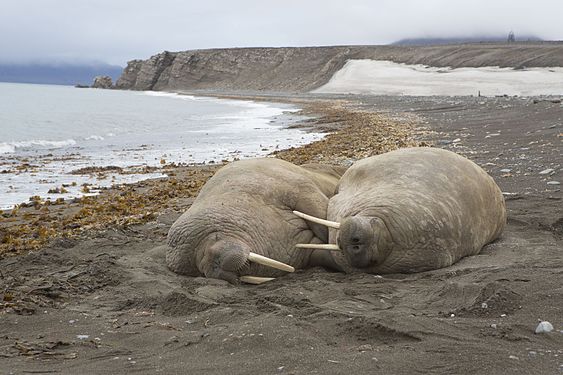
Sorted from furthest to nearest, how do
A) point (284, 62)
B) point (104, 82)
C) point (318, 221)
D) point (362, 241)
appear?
point (104, 82)
point (284, 62)
point (318, 221)
point (362, 241)

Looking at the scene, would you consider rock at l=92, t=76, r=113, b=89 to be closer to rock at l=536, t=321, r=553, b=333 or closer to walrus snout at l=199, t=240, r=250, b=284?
walrus snout at l=199, t=240, r=250, b=284

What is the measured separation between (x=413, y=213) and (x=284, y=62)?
99290 millimetres

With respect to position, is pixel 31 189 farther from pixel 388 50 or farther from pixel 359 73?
pixel 388 50

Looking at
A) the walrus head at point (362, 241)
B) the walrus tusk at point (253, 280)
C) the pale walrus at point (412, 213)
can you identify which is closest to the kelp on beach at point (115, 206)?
the walrus tusk at point (253, 280)

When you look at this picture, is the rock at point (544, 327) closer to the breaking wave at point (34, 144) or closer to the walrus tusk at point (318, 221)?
the walrus tusk at point (318, 221)

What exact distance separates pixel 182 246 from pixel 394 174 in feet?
6.56

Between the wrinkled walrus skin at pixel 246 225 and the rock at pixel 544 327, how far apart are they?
2.45m

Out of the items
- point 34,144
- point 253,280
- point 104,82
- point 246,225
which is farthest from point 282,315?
point 104,82

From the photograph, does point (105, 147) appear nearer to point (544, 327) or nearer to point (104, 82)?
point (544, 327)

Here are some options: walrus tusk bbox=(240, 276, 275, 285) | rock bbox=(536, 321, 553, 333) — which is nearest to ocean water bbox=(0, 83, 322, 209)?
walrus tusk bbox=(240, 276, 275, 285)

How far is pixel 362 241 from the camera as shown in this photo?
543cm

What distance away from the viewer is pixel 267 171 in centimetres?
661

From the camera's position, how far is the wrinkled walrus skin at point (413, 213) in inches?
217

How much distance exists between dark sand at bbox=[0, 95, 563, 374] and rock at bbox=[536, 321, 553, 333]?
33mm
